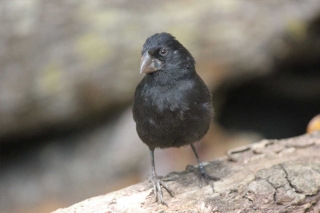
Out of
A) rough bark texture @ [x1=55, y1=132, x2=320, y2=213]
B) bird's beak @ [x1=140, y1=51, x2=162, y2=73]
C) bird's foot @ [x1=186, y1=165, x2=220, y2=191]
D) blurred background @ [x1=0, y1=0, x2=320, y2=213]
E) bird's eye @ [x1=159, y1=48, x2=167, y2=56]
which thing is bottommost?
rough bark texture @ [x1=55, y1=132, x2=320, y2=213]

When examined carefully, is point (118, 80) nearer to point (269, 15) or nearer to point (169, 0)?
point (169, 0)

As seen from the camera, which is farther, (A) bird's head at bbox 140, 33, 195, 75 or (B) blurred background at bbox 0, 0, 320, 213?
(B) blurred background at bbox 0, 0, 320, 213

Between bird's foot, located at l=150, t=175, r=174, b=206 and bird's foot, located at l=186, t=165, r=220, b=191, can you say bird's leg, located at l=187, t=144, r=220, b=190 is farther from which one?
bird's foot, located at l=150, t=175, r=174, b=206

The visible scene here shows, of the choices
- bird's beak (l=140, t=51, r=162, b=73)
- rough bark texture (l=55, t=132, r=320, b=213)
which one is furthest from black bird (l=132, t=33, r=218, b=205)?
rough bark texture (l=55, t=132, r=320, b=213)

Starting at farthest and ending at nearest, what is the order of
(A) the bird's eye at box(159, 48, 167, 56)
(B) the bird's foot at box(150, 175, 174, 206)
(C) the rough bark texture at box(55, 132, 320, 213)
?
(A) the bird's eye at box(159, 48, 167, 56) < (B) the bird's foot at box(150, 175, 174, 206) < (C) the rough bark texture at box(55, 132, 320, 213)

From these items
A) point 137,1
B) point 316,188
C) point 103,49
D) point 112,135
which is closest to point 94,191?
point 112,135
